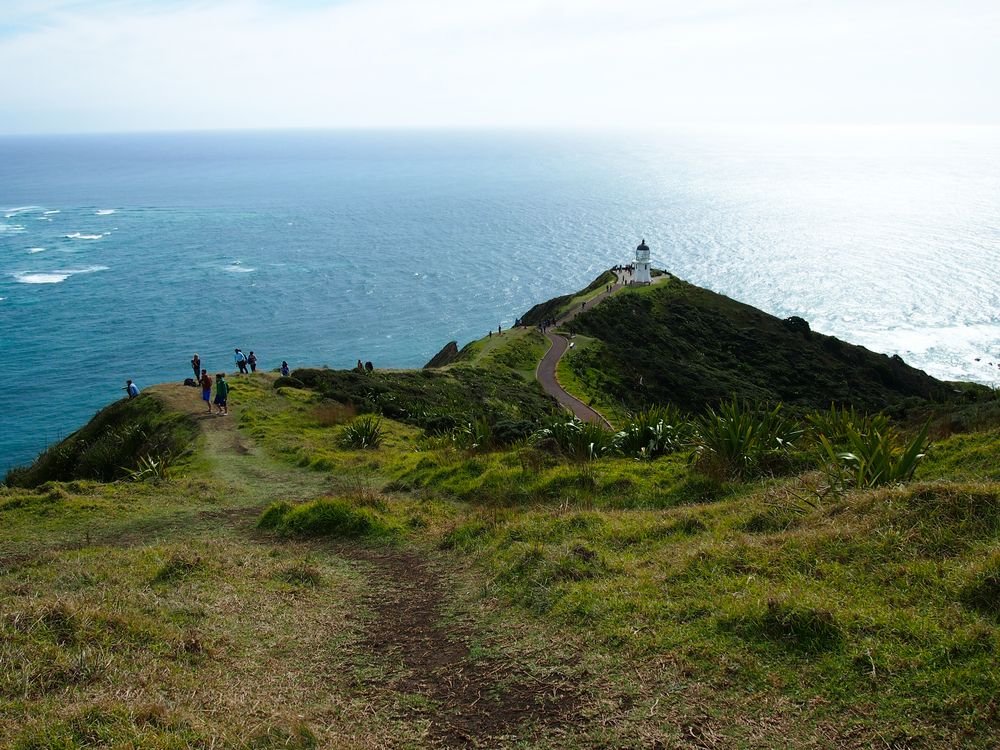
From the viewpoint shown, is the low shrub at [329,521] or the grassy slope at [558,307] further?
the grassy slope at [558,307]

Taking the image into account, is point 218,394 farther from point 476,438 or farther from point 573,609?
point 573,609

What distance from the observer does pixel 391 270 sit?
10944cm

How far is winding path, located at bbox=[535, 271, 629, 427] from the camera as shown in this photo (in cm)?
3516

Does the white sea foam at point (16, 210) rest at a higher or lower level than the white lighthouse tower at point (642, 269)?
higher

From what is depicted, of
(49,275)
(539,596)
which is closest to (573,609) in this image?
(539,596)

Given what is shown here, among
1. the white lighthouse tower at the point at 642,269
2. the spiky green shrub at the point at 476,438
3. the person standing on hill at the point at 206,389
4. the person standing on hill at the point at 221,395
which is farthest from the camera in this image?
the white lighthouse tower at the point at 642,269

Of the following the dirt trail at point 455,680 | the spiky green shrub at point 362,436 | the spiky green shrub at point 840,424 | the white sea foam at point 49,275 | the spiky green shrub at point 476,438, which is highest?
the spiky green shrub at point 840,424

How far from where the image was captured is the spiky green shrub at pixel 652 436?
1472 centimetres

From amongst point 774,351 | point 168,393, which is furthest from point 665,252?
point 168,393

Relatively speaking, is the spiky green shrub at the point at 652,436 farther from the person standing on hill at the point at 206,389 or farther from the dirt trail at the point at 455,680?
the person standing on hill at the point at 206,389

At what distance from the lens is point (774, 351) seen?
192ft

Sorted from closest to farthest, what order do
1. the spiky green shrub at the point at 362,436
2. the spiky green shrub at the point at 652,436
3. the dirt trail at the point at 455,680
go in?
the dirt trail at the point at 455,680 < the spiky green shrub at the point at 652,436 < the spiky green shrub at the point at 362,436

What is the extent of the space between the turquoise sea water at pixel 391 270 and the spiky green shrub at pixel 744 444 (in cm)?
4571

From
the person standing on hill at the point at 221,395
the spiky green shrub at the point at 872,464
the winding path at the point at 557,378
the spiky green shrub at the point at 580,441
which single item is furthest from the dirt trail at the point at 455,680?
the winding path at the point at 557,378
